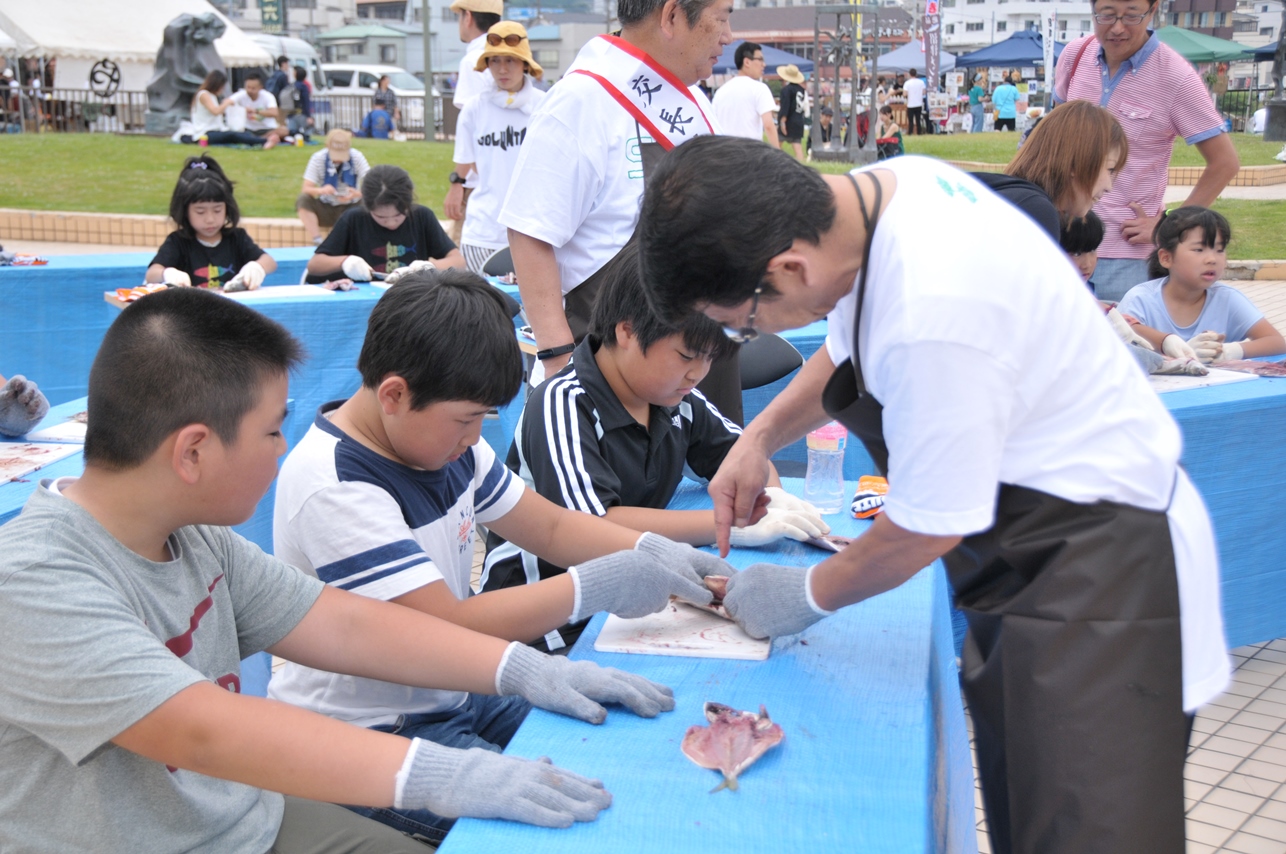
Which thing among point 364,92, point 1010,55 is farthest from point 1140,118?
point 1010,55

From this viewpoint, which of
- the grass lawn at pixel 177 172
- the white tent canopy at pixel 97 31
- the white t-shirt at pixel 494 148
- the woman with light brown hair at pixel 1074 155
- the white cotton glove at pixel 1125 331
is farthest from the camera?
the white tent canopy at pixel 97 31

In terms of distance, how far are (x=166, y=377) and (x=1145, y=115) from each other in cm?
369

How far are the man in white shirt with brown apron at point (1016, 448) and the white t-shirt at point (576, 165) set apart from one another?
4.75 ft

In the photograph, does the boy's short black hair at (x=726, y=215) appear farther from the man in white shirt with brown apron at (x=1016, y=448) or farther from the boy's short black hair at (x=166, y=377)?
the boy's short black hair at (x=166, y=377)

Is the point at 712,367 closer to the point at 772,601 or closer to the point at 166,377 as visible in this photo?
the point at 772,601

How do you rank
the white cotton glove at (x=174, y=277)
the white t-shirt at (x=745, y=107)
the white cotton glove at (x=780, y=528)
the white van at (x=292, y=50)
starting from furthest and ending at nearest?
the white van at (x=292, y=50)
the white t-shirt at (x=745, y=107)
the white cotton glove at (x=174, y=277)
the white cotton glove at (x=780, y=528)

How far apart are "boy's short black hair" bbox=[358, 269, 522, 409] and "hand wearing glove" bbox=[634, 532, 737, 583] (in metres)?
0.35

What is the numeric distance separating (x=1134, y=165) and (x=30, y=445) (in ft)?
12.3

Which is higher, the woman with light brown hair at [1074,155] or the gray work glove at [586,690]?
the woman with light brown hair at [1074,155]

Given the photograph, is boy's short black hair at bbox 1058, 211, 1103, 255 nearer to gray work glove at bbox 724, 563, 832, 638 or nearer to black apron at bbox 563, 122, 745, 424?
black apron at bbox 563, 122, 745, 424

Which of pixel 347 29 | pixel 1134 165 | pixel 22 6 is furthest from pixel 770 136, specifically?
pixel 347 29

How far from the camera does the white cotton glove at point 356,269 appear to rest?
494 centimetres

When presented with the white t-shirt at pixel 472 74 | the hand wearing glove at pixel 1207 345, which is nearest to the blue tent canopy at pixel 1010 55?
the white t-shirt at pixel 472 74

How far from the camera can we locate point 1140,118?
12.6ft
